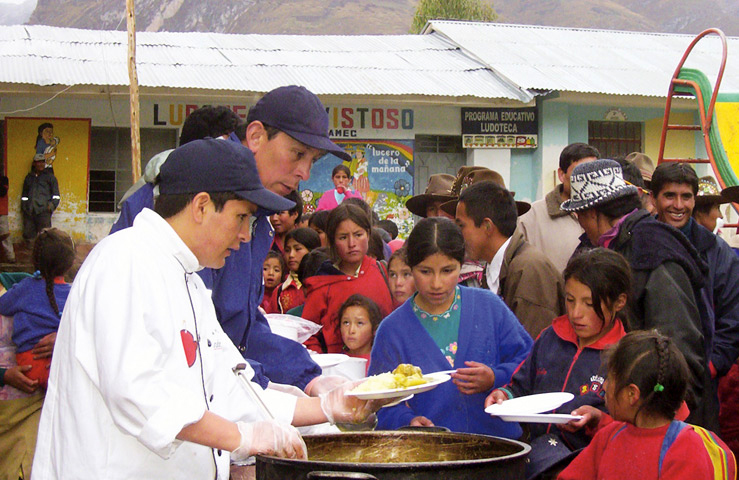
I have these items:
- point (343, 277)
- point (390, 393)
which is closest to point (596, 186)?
point (390, 393)

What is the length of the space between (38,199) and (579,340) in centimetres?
1194

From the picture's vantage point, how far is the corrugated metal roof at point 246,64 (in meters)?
13.2

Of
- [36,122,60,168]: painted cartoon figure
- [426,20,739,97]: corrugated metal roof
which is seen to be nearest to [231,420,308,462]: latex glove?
[426,20,739,97]: corrugated metal roof

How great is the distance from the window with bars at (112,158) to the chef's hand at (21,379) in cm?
998

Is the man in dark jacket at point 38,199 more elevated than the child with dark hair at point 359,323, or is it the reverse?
the man in dark jacket at point 38,199

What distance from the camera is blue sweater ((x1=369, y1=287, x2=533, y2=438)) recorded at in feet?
12.2

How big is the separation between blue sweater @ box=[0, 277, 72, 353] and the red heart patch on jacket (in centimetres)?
314

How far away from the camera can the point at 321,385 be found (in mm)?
3467

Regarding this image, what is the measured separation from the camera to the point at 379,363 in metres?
3.82

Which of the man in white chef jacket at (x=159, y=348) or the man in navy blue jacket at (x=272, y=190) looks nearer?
the man in white chef jacket at (x=159, y=348)

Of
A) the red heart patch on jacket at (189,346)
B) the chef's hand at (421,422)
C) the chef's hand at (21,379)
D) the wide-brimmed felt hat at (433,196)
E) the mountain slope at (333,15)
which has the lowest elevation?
the chef's hand at (21,379)

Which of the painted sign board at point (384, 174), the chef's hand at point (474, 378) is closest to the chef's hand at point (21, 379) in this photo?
the chef's hand at point (474, 378)

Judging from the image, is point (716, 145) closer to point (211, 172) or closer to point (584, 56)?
point (211, 172)

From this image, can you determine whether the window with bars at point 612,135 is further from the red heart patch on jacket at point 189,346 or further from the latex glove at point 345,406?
the red heart patch on jacket at point 189,346
